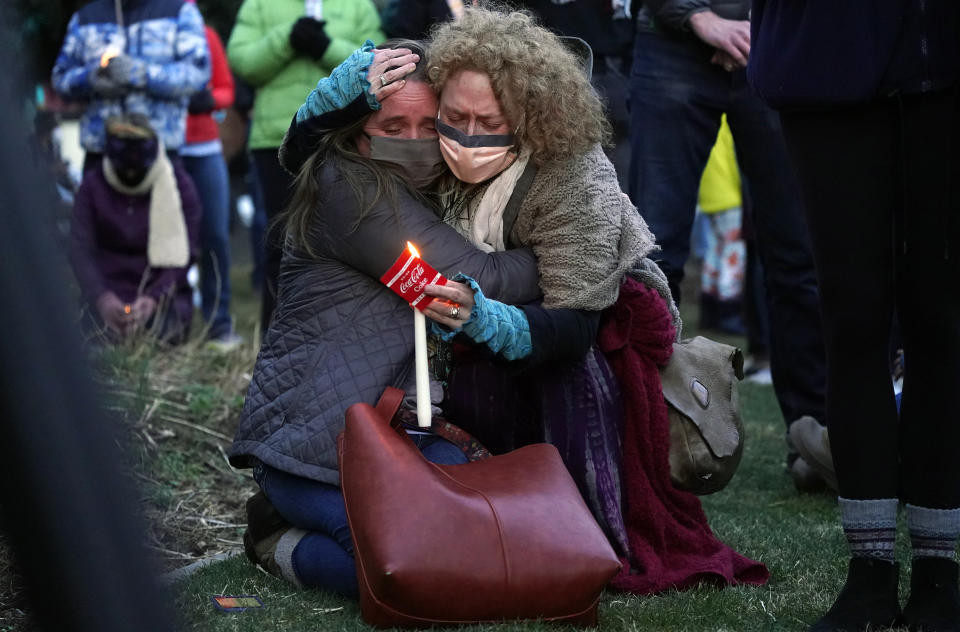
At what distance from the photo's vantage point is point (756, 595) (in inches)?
111

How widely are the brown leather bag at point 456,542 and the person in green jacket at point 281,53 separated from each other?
3.53 metres

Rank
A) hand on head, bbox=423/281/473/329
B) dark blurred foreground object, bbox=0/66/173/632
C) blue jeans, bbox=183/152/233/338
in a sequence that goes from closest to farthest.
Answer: dark blurred foreground object, bbox=0/66/173/632, hand on head, bbox=423/281/473/329, blue jeans, bbox=183/152/233/338

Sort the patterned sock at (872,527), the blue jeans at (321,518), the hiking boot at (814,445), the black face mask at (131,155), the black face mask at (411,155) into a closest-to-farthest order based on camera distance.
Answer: the patterned sock at (872,527) → the blue jeans at (321,518) → the black face mask at (411,155) → the hiking boot at (814,445) → the black face mask at (131,155)

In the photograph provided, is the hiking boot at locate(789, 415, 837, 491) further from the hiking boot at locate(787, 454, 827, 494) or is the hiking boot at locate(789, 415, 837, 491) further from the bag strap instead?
the bag strap

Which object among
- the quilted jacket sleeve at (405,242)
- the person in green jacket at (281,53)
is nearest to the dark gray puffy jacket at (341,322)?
the quilted jacket sleeve at (405,242)

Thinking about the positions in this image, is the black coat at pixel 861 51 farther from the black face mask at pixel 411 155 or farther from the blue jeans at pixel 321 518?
the blue jeans at pixel 321 518

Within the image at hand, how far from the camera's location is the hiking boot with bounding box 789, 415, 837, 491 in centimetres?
374

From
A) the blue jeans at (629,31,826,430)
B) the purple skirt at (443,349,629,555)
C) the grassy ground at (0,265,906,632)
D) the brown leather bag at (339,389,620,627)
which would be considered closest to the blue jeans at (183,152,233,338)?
the grassy ground at (0,265,906,632)

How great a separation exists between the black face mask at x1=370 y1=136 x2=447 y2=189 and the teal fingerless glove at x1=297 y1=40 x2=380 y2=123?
8 cm

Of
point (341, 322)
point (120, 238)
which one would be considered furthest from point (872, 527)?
point (120, 238)

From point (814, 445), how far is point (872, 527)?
130 cm

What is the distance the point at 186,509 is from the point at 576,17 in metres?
2.07

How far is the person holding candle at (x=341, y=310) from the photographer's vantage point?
111 inches

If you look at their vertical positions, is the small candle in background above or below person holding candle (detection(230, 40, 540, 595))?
above
